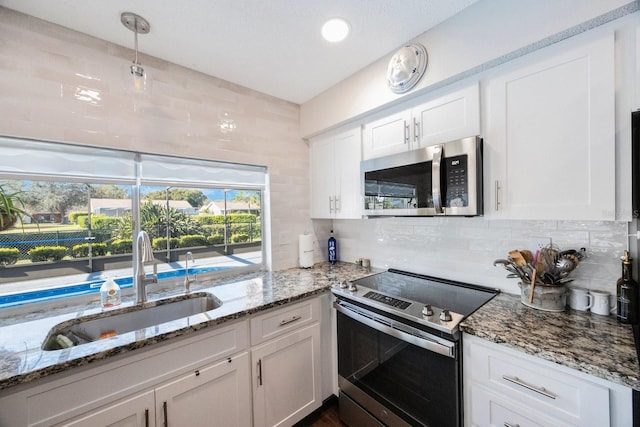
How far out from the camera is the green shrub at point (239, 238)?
2.20 meters

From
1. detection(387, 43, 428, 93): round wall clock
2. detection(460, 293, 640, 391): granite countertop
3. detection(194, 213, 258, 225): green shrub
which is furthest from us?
detection(194, 213, 258, 225): green shrub

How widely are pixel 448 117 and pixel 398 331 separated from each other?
1.22m

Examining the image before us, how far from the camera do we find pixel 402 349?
4.50ft

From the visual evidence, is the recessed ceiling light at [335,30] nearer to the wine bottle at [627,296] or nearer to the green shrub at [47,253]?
the wine bottle at [627,296]

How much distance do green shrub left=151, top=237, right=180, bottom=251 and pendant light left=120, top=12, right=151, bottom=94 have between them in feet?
3.17

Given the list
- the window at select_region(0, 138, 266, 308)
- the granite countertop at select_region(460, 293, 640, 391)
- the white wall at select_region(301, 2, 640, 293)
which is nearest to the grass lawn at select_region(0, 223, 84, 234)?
the window at select_region(0, 138, 266, 308)

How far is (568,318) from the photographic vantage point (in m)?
1.17

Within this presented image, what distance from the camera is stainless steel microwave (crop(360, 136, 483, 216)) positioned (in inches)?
52.3

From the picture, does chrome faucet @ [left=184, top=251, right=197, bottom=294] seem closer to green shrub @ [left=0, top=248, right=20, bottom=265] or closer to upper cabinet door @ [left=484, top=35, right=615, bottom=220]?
green shrub @ [left=0, top=248, right=20, bottom=265]

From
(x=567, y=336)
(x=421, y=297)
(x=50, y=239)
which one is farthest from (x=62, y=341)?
(x=567, y=336)

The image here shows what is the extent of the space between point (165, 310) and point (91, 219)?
729 mm

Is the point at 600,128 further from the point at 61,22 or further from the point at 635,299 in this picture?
the point at 61,22

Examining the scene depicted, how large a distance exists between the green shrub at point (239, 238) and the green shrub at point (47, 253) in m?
1.02

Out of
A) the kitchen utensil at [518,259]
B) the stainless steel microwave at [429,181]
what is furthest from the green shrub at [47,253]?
the kitchen utensil at [518,259]
